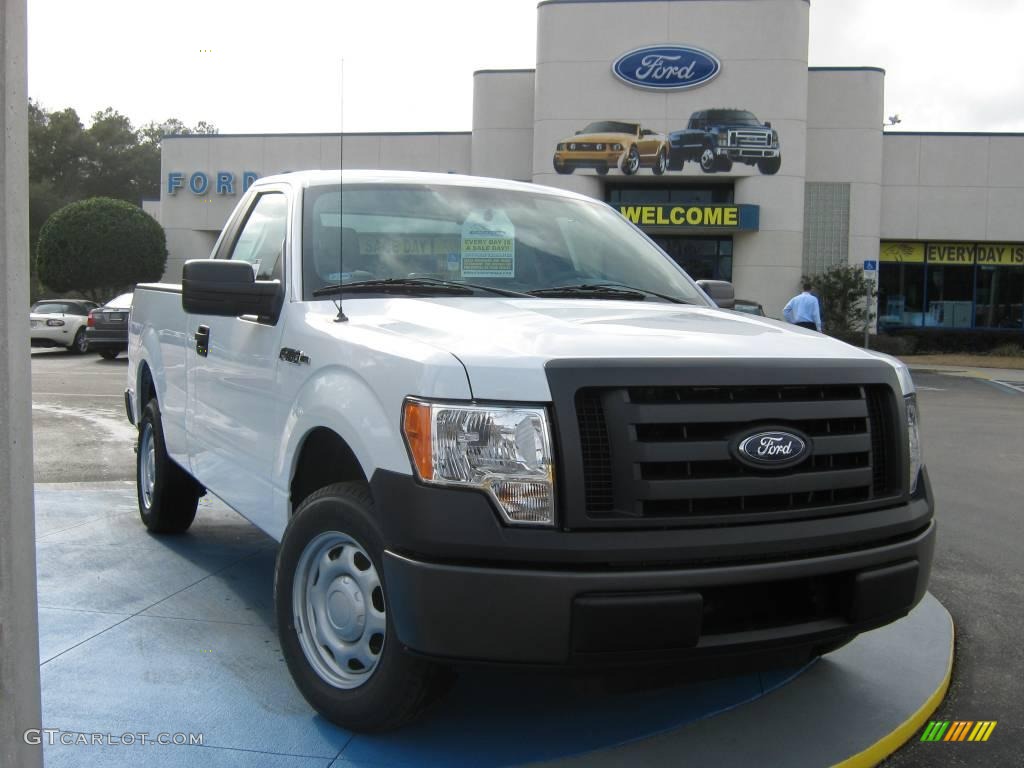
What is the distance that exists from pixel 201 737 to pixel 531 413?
5.25 feet

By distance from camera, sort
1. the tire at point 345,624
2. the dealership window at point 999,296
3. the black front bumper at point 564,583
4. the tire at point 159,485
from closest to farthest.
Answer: the black front bumper at point 564,583 → the tire at point 345,624 → the tire at point 159,485 → the dealership window at point 999,296

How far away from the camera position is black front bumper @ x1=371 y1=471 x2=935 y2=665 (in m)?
2.73

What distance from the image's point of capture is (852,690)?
389 cm

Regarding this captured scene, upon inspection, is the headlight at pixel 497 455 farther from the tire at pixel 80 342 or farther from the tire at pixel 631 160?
the tire at pixel 631 160

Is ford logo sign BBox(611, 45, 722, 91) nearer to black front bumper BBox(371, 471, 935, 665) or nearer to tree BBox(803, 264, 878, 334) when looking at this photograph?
tree BBox(803, 264, 878, 334)

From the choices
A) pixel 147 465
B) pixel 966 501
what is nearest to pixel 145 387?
pixel 147 465

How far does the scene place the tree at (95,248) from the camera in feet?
108

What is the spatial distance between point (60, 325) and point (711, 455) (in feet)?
79.5

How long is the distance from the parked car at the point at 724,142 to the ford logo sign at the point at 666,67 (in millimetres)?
1145

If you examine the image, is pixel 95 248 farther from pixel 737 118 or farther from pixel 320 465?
pixel 320 465

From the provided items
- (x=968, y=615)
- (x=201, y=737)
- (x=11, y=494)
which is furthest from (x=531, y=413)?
(x=968, y=615)

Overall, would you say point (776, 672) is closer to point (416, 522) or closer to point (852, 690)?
point (852, 690)

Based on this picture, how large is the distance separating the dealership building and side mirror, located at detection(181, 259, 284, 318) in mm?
28078

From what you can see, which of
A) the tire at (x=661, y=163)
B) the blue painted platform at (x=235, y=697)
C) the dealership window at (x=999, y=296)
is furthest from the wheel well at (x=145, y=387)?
the dealership window at (x=999, y=296)
